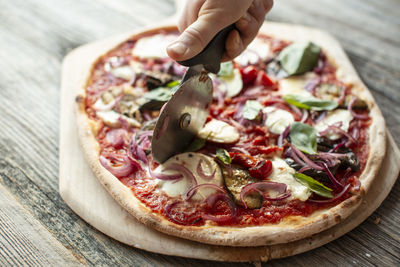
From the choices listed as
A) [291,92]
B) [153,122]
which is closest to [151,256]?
[153,122]

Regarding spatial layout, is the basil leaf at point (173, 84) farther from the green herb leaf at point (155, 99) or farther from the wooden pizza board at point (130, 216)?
the wooden pizza board at point (130, 216)

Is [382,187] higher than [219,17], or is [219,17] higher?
[219,17]

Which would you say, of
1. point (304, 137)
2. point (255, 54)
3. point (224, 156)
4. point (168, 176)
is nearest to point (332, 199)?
point (304, 137)

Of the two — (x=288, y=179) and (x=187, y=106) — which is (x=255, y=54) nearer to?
(x=187, y=106)

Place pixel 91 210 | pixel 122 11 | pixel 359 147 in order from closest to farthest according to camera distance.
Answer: pixel 91 210 < pixel 359 147 < pixel 122 11

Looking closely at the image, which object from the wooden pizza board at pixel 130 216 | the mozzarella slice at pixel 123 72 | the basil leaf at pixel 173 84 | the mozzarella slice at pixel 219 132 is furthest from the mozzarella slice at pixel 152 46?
the mozzarella slice at pixel 219 132

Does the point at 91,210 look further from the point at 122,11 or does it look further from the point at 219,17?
the point at 122,11

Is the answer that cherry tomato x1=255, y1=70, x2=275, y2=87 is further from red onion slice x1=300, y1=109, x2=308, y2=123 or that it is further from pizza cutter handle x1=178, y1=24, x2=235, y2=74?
pizza cutter handle x1=178, y1=24, x2=235, y2=74
